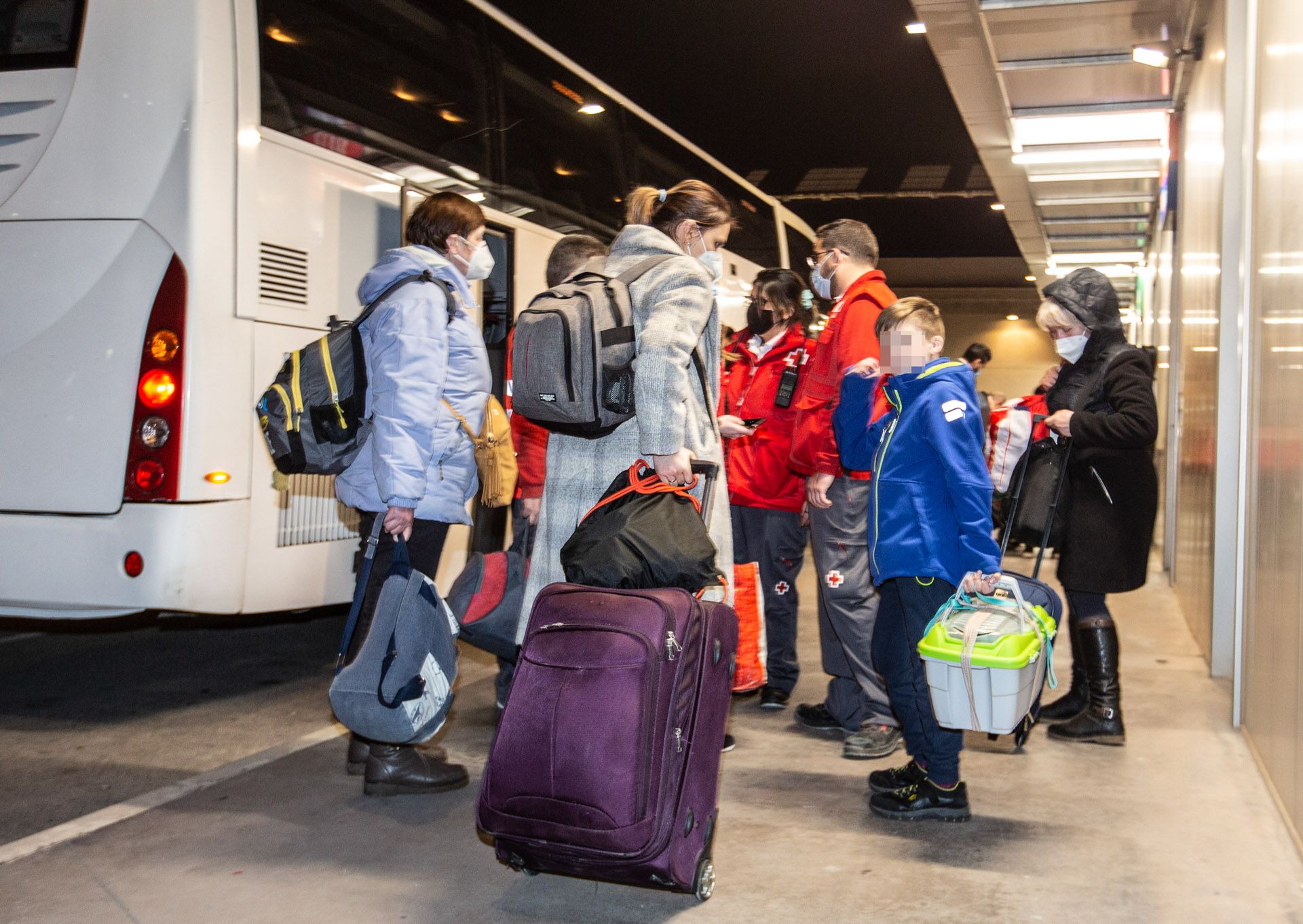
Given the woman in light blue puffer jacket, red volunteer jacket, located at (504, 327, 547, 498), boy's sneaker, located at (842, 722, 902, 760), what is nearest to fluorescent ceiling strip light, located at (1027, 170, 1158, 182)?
red volunteer jacket, located at (504, 327, 547, 498)

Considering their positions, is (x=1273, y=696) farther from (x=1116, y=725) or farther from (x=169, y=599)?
(x=169, y=599)

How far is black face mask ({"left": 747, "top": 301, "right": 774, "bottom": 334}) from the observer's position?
5.21 metres

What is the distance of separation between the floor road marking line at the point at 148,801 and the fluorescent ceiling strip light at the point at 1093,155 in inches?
296

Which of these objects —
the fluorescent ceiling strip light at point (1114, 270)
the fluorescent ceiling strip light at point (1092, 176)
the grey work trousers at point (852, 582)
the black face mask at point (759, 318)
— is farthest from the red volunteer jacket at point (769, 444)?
the fluorescent ceiling strip light at point (1114, 270)

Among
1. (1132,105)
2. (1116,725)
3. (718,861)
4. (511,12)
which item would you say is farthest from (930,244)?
(718,861)

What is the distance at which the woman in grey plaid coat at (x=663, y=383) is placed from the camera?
3080mm

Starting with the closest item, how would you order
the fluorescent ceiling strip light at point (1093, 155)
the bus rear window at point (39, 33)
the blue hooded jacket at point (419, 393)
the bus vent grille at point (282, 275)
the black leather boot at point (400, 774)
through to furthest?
the blue hooded jacket at point (419, 393), the black leather boot at point (400, 774), the bus rear window at point (39, 33), the bus vent grille at point (282, 275), the fluorescent ceiling strip light at point (1093, 155)

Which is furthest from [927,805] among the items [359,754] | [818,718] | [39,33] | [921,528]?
[39,33]

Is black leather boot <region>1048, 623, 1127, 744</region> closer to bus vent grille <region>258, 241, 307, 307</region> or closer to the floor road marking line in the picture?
the floor road marking line

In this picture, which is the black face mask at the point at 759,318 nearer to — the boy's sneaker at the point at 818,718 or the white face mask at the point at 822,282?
the white face mask at the point at 822,282

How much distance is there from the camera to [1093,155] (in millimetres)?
9500

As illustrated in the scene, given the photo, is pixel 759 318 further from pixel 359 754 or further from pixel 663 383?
pixel 359 754

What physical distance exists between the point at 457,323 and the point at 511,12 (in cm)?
1239

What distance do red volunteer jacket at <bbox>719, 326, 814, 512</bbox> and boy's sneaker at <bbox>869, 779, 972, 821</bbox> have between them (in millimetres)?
1662
